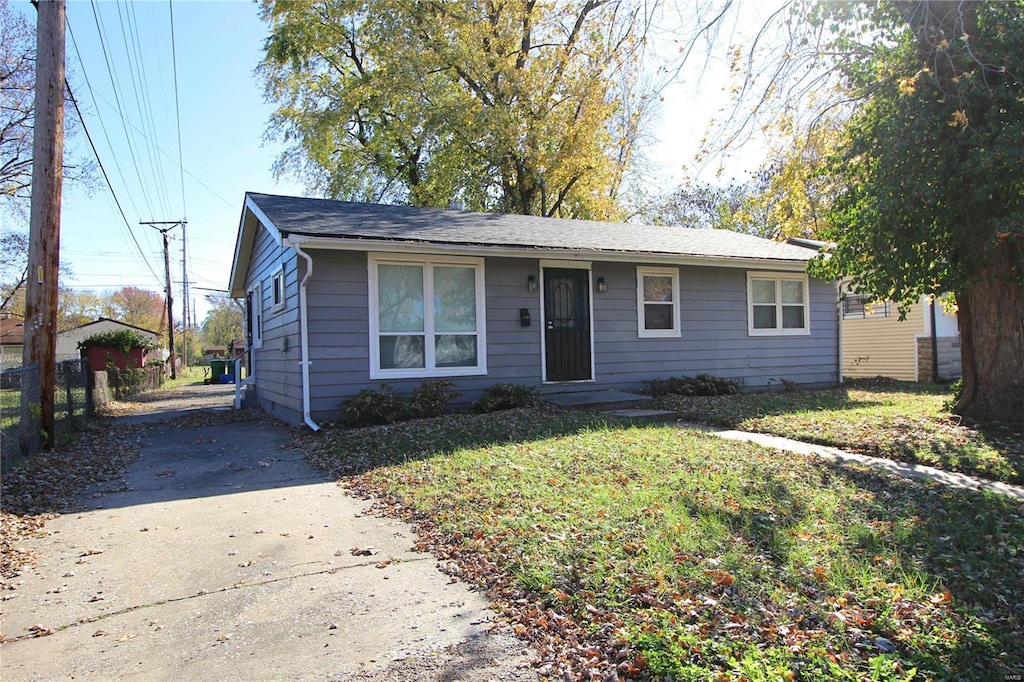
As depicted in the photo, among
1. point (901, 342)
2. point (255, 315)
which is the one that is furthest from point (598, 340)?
point (901, 342)

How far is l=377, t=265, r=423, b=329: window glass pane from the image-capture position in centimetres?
940

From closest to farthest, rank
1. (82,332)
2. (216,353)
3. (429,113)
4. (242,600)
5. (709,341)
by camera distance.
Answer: (242,600), (709,341), (429,113), (82,332), (216,353)

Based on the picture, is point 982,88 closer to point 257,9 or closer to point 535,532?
point 535,532

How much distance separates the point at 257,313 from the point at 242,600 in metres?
10.8

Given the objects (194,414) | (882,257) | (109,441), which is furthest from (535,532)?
(194,414)

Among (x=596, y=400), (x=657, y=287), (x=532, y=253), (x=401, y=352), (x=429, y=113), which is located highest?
(x=429, y=113)

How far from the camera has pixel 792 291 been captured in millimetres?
13148

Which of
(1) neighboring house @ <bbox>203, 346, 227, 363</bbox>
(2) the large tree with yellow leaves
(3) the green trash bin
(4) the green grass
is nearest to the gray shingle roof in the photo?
(4) the green grass

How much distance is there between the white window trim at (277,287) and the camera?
9.98 metres

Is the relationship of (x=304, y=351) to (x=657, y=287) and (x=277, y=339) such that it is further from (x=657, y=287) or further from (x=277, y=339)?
(x=657, y=287)

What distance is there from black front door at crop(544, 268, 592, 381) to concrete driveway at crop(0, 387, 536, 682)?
18.5ft

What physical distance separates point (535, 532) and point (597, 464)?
6.33 feet

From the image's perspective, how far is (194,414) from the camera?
12.6 m

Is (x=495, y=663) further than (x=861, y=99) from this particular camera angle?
No
